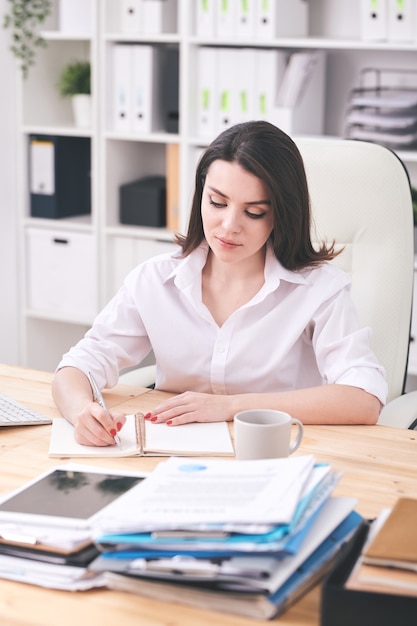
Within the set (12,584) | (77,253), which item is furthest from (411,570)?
(77,253)

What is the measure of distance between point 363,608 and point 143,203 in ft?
9.34

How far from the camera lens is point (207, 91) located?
3.44 metres

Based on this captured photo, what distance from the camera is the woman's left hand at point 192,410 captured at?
1658 millimetres

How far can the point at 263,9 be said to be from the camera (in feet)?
10.8

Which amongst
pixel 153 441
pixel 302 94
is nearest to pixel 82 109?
pixel 302 94

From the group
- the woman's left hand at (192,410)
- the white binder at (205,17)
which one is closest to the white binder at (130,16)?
the white binder at (205,17)

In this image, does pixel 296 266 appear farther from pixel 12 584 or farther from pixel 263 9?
pixel 263 9

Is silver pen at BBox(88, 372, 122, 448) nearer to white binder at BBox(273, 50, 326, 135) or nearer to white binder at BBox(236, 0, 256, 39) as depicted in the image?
white binder at BBox(273, 50, 326, 135)

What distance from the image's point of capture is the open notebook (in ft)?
4.96

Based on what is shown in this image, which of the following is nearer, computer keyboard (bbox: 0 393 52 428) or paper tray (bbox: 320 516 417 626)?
paper tray (bbox: 320 516 417 626)

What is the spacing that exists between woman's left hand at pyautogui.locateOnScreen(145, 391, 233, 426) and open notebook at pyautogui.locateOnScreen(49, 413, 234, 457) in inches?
0.4

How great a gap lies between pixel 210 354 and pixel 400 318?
1.47ft

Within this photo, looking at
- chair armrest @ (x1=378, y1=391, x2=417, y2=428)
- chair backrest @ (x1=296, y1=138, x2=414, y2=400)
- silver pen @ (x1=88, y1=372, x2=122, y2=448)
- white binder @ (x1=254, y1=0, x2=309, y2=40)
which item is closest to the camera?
silver pen @ (x1=88, y1=372, x2=122, y2=448)

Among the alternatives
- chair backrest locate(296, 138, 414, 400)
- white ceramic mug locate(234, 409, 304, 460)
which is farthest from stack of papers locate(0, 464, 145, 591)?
chair backrest locate(296, 138, 414, 400)
